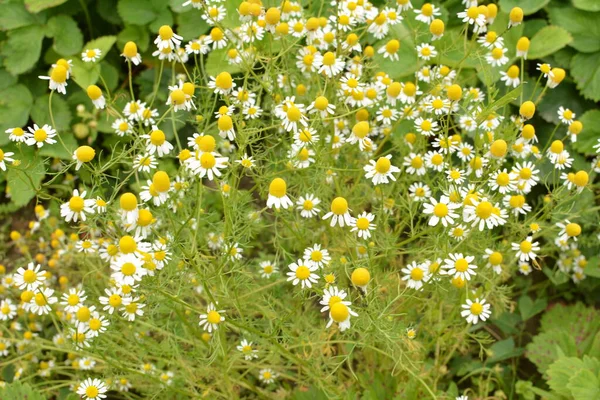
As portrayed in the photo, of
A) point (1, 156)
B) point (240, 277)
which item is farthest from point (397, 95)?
point (1, 156)

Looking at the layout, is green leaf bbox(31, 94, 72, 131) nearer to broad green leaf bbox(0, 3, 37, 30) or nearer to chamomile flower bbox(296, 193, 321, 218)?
broad green leaf bbox(0, 3, 37, 30)

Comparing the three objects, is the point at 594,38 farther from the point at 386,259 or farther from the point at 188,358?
the point at 188,358

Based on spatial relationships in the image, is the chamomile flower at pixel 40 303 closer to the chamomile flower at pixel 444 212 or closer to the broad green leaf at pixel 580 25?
the chamomile flower at pixel 444 212

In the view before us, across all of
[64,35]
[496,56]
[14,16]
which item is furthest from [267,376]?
→ [14,16]

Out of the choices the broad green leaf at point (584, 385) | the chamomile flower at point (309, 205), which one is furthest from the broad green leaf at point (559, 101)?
the chamomile flower at point (309, 205)

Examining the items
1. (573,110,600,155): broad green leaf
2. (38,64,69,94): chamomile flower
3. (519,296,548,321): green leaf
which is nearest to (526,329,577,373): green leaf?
(519,296,548,321): green leaf
